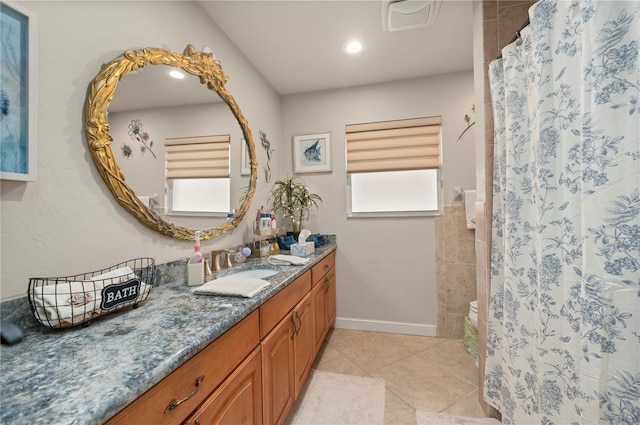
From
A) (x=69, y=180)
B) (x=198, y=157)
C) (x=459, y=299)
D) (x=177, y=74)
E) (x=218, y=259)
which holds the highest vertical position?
(x=177, y=74)

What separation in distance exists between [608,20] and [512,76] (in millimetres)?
485

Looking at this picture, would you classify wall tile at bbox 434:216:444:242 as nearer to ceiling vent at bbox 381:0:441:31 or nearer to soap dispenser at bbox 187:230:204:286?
ceiling vent at bbox 381:0:441:31

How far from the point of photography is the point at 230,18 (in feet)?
5.64

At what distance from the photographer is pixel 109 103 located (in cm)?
103

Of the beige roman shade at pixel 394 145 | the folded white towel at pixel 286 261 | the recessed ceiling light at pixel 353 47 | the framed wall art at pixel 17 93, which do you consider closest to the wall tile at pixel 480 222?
the beige roman shade at pixel 394 145

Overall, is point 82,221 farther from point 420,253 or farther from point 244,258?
point 420,253

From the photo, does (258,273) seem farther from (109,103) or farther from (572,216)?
(572,216)

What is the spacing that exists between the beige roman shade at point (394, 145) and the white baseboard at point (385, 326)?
156 centimetres

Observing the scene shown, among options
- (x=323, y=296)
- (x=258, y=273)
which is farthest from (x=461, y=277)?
(x=258, y=273)

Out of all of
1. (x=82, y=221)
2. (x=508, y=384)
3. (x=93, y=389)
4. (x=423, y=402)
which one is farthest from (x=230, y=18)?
(x=423, y=402)

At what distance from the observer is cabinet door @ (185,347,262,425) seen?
0.76 m

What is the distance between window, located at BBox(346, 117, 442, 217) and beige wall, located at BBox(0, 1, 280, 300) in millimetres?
1883

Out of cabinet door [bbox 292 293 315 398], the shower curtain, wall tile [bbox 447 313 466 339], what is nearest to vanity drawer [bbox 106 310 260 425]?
cabinet door [bbox 292 293 315 398]

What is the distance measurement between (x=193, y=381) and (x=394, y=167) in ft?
7.64
